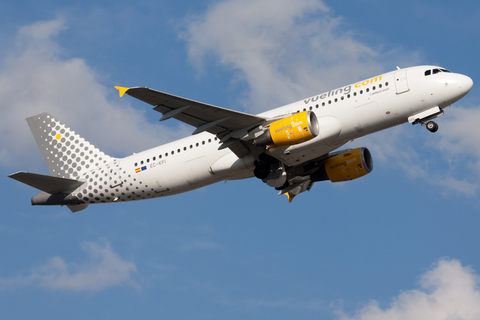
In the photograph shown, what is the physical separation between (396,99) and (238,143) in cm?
915

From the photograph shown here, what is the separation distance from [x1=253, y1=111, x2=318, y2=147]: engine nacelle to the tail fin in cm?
1239

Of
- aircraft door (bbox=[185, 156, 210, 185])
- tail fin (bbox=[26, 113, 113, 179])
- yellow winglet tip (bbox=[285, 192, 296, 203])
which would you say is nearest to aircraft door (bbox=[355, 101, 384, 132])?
aircraft door (bbox=[185, 156, 210, 185])

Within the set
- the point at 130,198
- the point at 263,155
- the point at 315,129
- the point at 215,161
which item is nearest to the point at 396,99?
the point at 315,129

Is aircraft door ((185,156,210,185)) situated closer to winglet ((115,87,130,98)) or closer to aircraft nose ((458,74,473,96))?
winglet ((115,87,130,98))

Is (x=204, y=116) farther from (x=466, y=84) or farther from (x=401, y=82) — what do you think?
(x=466, y=84)

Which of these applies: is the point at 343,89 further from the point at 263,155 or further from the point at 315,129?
the point at 263,155

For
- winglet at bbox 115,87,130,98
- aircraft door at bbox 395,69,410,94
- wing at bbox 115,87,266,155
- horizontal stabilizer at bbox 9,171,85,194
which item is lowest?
horizontal stabilizer at bbox 9,171,85,194

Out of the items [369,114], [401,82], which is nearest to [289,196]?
[369,114]

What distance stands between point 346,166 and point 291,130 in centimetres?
862

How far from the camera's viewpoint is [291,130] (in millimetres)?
30953

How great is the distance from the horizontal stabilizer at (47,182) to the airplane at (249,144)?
63 mm

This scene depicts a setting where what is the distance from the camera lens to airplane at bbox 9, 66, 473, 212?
102 feet

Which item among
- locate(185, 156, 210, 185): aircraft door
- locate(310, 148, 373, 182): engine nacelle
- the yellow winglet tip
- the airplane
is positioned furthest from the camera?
the yellow winglet tip

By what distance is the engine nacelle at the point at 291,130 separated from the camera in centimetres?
3060
